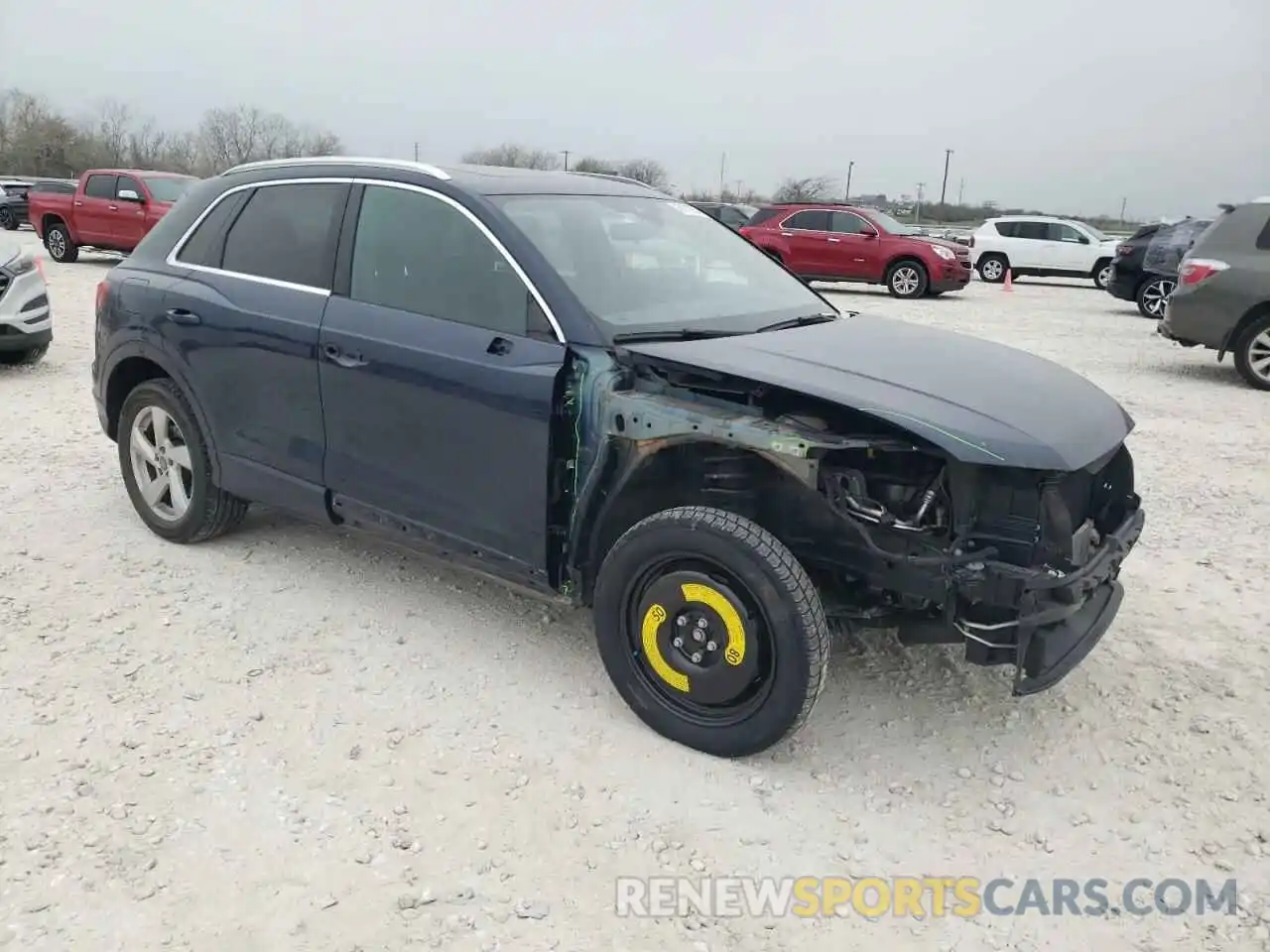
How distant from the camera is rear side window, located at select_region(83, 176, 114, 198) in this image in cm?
1778

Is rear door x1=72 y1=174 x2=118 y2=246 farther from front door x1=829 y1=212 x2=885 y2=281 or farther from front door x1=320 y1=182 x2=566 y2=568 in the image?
front door x1=320 y1=182 x2=566 y2=568

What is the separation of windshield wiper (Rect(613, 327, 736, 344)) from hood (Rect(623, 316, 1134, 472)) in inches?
2.0

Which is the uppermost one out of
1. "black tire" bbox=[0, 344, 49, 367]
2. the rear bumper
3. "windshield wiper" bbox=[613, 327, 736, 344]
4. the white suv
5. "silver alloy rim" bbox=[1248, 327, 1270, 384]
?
the white suv

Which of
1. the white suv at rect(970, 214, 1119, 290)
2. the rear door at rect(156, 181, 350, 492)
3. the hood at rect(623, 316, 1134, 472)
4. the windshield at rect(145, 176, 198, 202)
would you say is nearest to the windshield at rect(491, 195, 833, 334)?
the hood at rect(623, 316, 1134, 472)

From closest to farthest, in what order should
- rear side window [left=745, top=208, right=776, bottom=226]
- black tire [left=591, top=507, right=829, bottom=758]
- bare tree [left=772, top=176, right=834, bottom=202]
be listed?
1. black tire [left=591, top=507, right=829, bottom=758]
2. rear side window [left=745, top=208, right=776, bottom=226]
3. bare tree [left=772, top=176, right=834, bottom=202]

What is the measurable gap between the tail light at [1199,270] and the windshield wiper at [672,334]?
25.7ft

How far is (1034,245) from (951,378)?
2160cm

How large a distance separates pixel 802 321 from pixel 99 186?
17.9 meters

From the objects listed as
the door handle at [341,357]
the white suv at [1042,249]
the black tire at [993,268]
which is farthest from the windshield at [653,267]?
the black tire at [993,268]

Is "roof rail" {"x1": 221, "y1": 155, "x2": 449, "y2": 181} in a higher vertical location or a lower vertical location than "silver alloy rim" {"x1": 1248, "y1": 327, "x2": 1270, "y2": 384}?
higher

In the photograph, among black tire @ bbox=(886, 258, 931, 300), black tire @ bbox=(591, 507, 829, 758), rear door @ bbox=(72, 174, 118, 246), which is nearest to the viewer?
black tire @ bbox=(591, 507, 829, 758)

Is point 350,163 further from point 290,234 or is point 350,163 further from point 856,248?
point 856,248

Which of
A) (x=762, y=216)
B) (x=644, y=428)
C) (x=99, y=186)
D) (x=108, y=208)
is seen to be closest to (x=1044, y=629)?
(x=644, y=428)

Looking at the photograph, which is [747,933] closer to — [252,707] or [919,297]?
[252,707]
